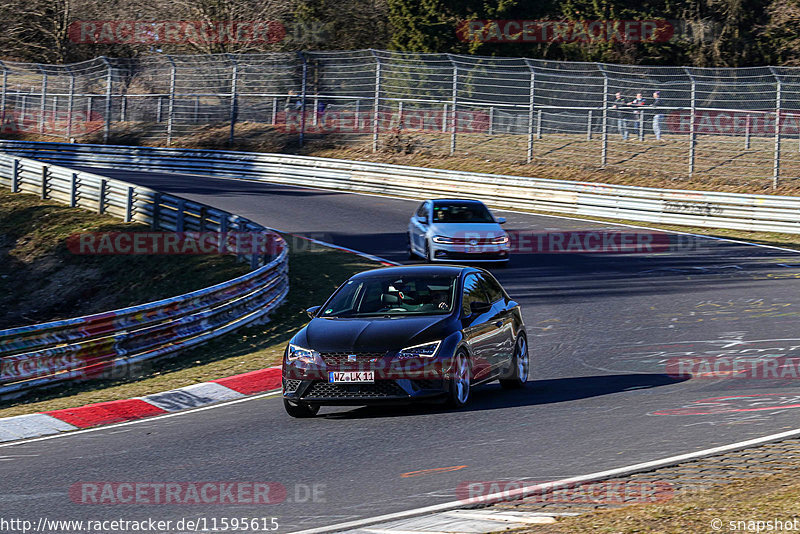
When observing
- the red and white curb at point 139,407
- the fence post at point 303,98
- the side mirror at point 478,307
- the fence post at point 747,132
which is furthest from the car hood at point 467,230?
the fence post at point 303,98

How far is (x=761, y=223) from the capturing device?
27.3 m

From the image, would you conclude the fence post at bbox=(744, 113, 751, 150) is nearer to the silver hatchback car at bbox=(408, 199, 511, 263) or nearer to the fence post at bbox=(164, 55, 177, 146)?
the silver hatchback car at bbox=(408, 199, 511, 263)

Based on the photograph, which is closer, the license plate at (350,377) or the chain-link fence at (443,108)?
the license plate at (350,377)

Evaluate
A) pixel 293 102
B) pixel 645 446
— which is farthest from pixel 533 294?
pixel 293 102

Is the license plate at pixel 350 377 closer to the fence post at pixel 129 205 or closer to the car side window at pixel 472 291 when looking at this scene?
the car side window at pixel 472 291

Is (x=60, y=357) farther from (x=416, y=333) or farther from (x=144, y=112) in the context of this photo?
(x=144, y=112)

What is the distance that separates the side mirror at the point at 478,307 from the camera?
10.9m

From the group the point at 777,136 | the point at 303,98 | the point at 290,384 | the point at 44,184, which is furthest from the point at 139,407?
the point at 303,98

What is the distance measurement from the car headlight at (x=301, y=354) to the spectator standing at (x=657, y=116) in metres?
24.7

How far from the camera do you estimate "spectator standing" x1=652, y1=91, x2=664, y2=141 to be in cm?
3309

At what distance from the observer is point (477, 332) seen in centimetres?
1085

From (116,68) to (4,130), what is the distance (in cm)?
893

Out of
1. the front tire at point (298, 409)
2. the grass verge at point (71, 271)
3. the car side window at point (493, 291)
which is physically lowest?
the grass verge at point (71, 271)

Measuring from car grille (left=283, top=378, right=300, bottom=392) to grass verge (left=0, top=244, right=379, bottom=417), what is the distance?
9.89 feet
